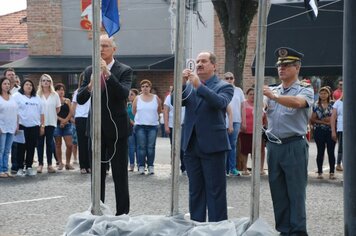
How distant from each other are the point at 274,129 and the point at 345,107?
1.51 m

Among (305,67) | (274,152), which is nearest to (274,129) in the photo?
(274,152)

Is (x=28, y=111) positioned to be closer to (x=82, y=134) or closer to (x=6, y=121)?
(x=6, y=121)

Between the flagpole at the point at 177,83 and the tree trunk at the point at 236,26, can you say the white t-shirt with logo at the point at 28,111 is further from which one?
the flagpole at the point at 177,83

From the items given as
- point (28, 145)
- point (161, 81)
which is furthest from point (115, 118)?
point (161, 81)

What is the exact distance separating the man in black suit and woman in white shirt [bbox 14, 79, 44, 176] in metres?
6.31

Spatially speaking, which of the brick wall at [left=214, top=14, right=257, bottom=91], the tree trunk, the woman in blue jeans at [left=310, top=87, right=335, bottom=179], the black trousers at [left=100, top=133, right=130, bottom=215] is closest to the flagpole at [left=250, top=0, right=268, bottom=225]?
the black trousers at [left=100, top=133, right=130, bottom=215]

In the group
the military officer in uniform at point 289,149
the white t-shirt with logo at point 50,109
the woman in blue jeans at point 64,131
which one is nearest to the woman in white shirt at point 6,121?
the white t-shirt with logo at point 50,109

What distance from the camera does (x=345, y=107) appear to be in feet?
19.0

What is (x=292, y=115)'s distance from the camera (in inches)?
280

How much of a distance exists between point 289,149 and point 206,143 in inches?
33.4

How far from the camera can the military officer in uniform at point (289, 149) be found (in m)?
7.10

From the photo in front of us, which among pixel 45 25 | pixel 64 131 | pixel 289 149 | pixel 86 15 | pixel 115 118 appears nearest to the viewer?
pixel 289 149

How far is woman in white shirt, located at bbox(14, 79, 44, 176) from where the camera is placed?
13734 mm

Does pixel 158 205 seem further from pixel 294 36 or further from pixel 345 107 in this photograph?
pixel 294 36
